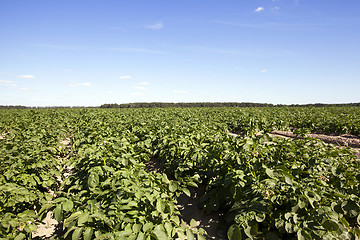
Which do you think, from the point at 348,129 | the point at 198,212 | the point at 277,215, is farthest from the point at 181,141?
the point at 348,129

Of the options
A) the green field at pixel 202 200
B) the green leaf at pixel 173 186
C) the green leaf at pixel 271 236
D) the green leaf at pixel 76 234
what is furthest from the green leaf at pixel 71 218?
the green leaf at pixel 271 236

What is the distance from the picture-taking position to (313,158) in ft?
10.8

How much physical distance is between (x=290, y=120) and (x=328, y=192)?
13.9 metres

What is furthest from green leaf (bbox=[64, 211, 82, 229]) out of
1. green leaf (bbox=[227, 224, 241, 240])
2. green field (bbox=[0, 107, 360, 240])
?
green leaf (bbox=[227, 224, 241, 240])

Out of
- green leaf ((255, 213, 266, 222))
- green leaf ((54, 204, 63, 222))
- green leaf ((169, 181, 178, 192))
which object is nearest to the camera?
green leaf ((54, 204, 63, 222))

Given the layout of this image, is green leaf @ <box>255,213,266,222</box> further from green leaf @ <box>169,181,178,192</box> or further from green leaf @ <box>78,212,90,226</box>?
green leaf @ <box>78,212,90,226</box>

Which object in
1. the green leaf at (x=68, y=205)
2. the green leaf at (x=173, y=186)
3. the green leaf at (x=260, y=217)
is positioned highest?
the green leaf at (x=68, y=205)

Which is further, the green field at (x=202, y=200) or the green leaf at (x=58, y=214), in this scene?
the green field at (x=202, y=200)

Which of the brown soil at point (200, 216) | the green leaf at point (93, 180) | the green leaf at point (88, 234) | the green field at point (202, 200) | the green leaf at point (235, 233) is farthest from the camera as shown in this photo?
the brown soil at point (200, 216)

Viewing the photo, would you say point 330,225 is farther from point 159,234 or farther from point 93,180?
point 93,180

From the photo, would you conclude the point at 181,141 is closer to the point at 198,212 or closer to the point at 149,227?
the point at 198,212

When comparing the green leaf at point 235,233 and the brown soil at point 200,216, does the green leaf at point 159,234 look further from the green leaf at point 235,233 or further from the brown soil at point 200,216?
the brown soil at point 200,216

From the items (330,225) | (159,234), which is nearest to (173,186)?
(159,234)

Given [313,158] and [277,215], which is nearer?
[277,215]
